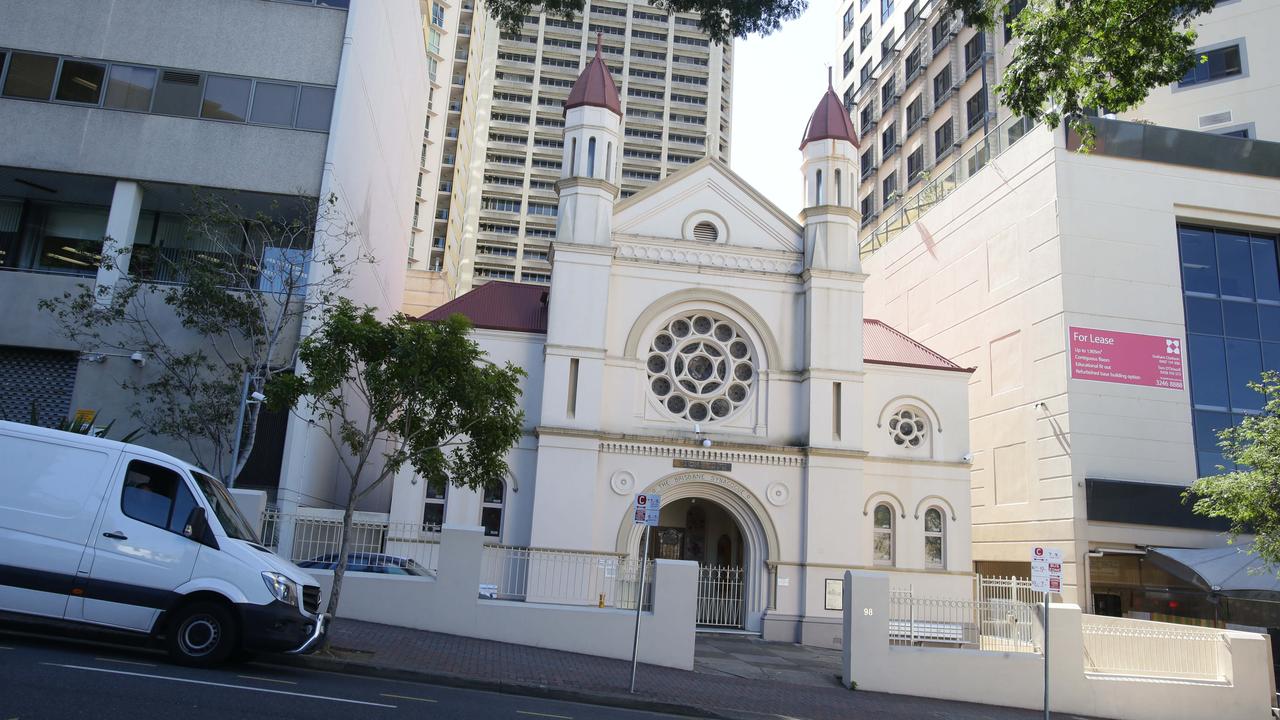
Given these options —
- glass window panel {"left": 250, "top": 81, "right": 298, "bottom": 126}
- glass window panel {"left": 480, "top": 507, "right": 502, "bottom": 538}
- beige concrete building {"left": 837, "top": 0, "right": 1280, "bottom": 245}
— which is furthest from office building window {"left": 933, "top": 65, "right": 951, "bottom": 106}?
glass window panel {"left": 250, "top": 81, "right": 298, "bottom": 126}

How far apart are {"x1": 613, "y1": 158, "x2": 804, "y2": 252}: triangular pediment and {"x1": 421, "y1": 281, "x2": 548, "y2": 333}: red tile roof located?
139 inches

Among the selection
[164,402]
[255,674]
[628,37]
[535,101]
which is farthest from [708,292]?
[628,37]

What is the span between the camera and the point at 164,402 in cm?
2023

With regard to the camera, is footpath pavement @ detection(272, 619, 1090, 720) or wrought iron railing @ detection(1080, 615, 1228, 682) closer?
footpath pavement @ detection(272, 619, 1090, 720)

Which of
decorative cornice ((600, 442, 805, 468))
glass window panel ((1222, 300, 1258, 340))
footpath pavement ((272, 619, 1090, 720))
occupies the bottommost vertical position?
footpath pavement ((272, 619, 1090, 720))

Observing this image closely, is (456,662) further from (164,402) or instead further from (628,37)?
(628,37)

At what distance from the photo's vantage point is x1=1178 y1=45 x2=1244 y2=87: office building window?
31.7 meters

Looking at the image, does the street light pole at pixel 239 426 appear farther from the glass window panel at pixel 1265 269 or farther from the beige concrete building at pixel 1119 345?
the glass window panel at pixel 1265 269

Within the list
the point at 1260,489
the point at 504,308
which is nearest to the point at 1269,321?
the point at 1260,489

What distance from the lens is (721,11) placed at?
12.9 m

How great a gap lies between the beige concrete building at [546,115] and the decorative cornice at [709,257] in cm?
4508

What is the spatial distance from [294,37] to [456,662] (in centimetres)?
1651

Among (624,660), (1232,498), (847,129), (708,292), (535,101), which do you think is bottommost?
(624,660)

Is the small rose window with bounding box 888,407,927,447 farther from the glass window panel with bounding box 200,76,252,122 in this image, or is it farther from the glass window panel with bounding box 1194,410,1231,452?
the glass window panel with bounding box 200,76,252,122
